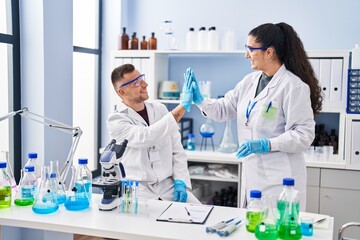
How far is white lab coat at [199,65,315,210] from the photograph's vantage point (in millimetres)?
2156

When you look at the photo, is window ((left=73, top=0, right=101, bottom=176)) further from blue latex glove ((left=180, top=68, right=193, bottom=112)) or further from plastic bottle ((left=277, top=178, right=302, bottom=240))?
plastic bottle ((left=277, top=178, right=302, bottom=240))

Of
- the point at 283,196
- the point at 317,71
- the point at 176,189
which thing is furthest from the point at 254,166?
the point at 317,71

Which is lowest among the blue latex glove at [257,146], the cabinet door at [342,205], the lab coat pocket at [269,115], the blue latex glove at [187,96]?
the cabinet door at [342,205]

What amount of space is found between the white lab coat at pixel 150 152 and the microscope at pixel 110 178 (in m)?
0.32

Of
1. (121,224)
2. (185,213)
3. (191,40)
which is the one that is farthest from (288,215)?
(191,40)

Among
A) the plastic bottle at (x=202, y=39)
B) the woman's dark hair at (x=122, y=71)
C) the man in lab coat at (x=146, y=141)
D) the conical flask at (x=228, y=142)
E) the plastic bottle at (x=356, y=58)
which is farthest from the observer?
the plastic bottle at (x=202, y=39)

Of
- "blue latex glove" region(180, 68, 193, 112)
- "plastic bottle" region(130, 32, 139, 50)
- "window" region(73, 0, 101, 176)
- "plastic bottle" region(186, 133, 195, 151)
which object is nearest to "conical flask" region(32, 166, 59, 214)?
"blue latex glove" region(180, 68, 193, 112)

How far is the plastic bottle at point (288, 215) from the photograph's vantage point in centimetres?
154

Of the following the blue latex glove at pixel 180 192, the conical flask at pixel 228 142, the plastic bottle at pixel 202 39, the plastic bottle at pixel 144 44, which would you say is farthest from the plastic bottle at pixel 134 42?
the blue latex glove at pixel 180 192

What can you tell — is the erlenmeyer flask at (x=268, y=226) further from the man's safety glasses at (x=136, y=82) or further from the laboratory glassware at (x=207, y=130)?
the laboratory glassware at (x=207, y=130)

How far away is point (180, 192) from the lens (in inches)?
90.8

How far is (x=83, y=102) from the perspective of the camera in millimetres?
3889

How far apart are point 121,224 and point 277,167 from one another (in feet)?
3.01

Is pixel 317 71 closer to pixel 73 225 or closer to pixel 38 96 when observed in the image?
pixel 38 96
